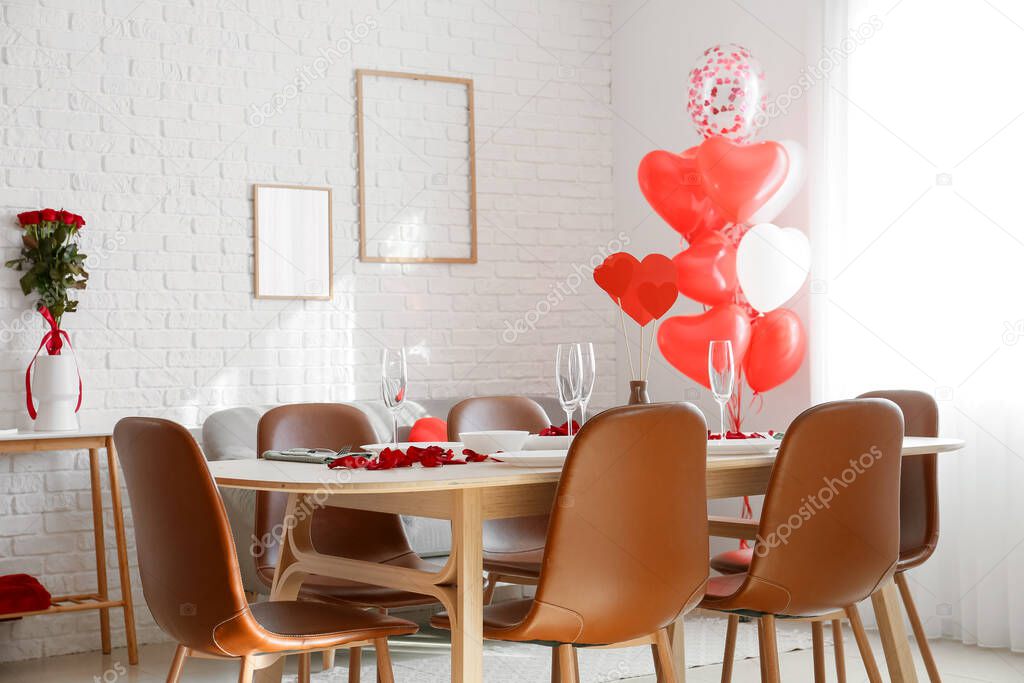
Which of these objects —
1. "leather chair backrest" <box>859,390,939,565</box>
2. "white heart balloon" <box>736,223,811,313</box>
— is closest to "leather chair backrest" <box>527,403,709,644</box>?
"leather chair backrest" <box>859,390,939,565</box>

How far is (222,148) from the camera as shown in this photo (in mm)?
4473

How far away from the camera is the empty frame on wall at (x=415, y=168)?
4.80m

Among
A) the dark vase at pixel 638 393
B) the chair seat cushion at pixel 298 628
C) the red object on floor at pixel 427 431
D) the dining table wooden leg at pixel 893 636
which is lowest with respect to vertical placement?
the dining table wooden leg at pixel 893 636

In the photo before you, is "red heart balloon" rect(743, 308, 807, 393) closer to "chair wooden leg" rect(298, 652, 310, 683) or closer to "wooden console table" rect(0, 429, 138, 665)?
"chair wooden leg" rect(298, 652, 310, 683)

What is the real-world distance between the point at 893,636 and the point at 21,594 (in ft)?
8.53

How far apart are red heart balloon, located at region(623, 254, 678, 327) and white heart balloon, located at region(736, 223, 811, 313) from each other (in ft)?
2.78

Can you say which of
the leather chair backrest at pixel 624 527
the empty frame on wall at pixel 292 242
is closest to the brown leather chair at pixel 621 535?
the leather chair backrest at pixel 624 527

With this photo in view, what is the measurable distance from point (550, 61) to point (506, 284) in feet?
3.41

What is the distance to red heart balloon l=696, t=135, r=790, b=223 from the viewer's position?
3.97 metres

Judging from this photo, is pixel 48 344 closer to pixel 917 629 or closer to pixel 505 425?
pixel 505 425

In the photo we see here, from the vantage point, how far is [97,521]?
3.96 meters

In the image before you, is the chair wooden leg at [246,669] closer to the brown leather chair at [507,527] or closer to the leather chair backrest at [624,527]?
the leather chair backrest at [624,527]

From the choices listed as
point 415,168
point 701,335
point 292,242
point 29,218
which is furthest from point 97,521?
point 701,335

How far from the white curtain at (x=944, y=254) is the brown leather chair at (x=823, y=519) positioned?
60.1 inches
